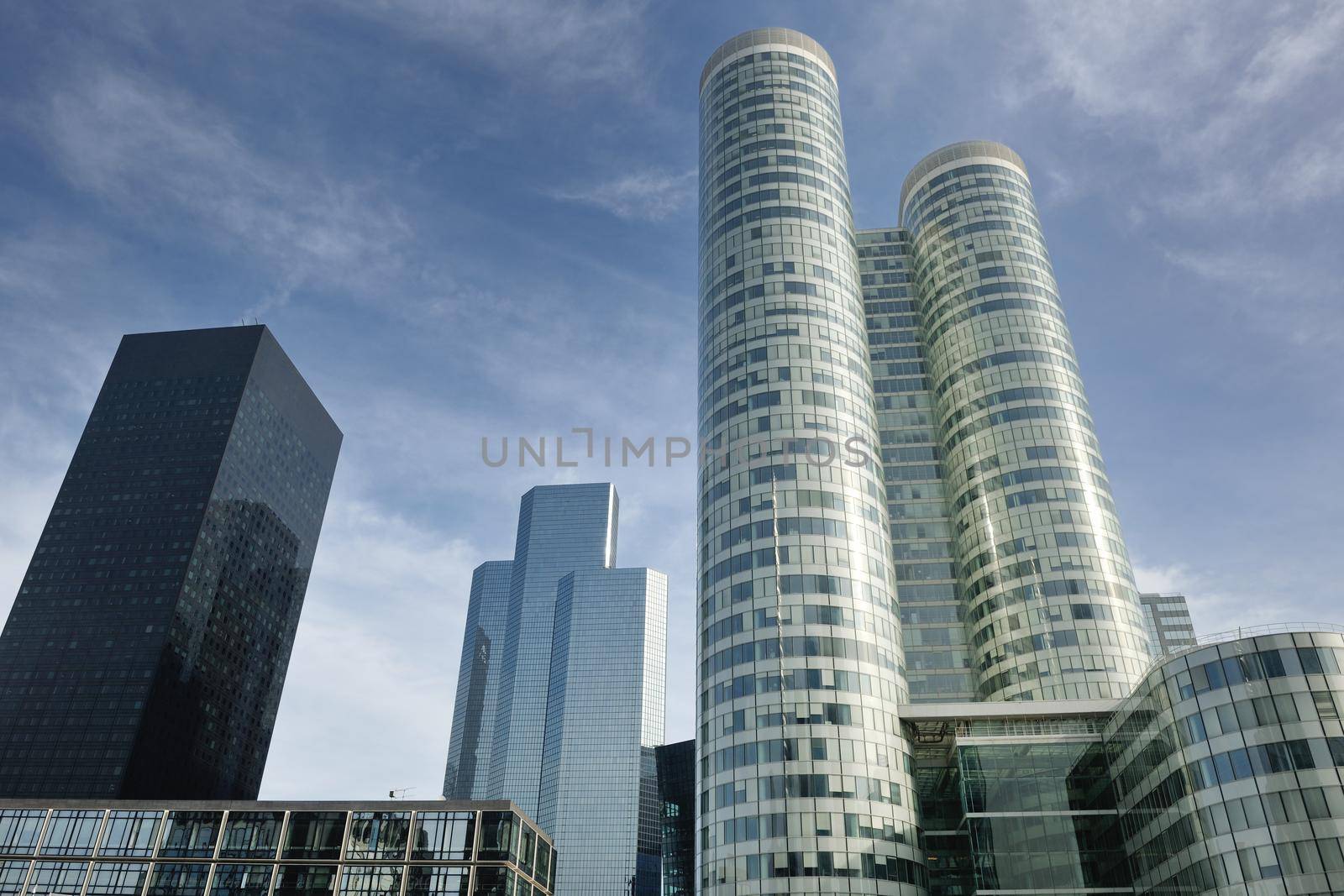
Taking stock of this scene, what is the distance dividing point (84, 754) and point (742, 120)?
16390cm

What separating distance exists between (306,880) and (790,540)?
67.6 meters

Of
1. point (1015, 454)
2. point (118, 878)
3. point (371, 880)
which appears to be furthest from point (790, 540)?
point (118, 878)

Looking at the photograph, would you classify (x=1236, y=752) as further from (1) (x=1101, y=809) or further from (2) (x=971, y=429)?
(2) (x=971, y=429)

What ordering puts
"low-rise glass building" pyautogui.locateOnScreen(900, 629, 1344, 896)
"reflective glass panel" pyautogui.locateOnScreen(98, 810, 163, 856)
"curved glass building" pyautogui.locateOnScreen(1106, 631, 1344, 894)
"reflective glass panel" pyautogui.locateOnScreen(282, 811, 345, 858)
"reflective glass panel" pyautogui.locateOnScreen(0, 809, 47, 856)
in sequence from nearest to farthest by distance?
"curved glass building" pyautogui.locateOnScreen(1106, 631, 1344, 894) → "low-rise glass building" pyautogui.locateOnScreen(900, 629, 1344, 896) → "reflective glass panel" pyautogui.locateOnScreen(282, 811, 345, 858) → "reflective glass panel" pyautogui.locateOnScreen(98, 810, 163, 856) → "reflective glass panel" pyautogui.locateOnScreen(0, 809, 47, 856)

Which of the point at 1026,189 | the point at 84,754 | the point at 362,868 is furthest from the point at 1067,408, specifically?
the point at 84,754

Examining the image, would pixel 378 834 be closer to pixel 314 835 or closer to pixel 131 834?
pixel 314 835

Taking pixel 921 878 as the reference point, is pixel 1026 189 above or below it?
above

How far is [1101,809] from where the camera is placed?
99.0m

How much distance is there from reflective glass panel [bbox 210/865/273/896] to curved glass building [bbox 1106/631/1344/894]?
93543mm

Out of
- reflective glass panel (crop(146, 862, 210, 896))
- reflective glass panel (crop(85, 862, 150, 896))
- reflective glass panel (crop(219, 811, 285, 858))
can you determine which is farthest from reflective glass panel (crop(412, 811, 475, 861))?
reflective glass panel (crop(85, 862, 150, 896))

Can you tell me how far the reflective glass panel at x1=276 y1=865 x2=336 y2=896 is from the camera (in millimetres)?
111438

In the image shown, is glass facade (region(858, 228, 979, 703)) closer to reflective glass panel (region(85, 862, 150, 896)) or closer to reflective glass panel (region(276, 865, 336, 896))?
reflective glass panel (region(276, 865, 336, 896))

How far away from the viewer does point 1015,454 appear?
145250mm

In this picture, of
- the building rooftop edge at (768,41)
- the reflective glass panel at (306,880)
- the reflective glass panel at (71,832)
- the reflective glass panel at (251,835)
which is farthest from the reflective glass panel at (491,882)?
the building rooftop edge at (768,41)
